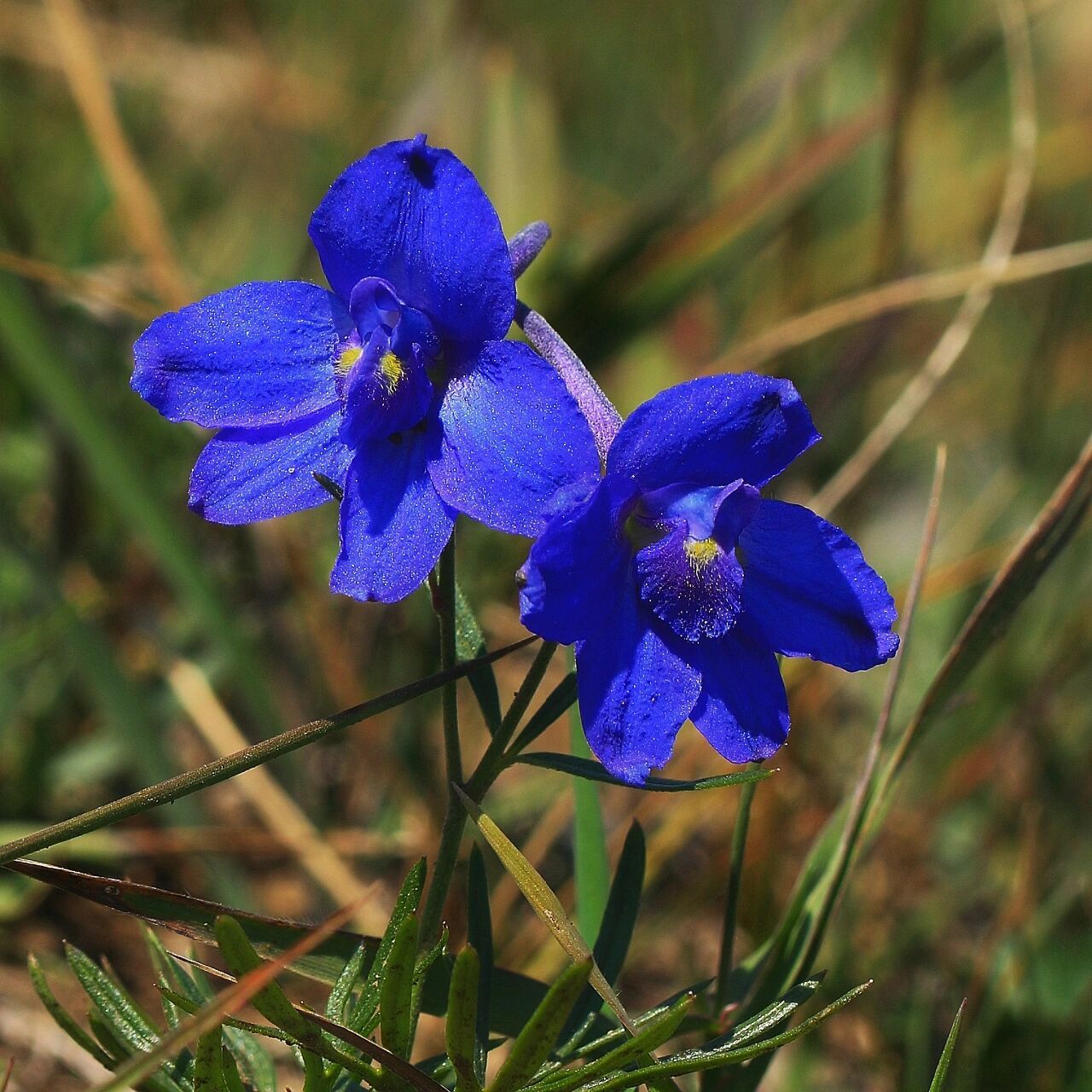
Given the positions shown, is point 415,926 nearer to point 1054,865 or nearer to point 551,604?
point 551,604

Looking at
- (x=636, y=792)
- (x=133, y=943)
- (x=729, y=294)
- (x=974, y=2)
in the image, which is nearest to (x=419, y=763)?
(x=636, y=792)

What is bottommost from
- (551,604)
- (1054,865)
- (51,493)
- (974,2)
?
(1054,865)

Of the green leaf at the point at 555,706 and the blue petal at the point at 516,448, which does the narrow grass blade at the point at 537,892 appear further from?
the blue petal at the point at 516,448

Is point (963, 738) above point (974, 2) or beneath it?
beneath

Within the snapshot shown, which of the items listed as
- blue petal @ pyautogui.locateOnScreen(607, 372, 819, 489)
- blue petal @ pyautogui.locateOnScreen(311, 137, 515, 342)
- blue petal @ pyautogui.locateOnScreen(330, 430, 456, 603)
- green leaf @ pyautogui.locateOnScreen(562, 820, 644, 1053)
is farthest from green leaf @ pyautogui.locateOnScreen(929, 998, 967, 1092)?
blue petal @ pyautogui.locateOnScreen(311, 137, 515, 342)

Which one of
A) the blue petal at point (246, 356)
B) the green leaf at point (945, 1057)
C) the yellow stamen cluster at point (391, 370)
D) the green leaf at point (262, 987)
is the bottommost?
the green leaf at point (945, 1057)

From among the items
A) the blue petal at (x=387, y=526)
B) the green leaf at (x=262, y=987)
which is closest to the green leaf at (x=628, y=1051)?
the green leaf at (x=262, y=987)
